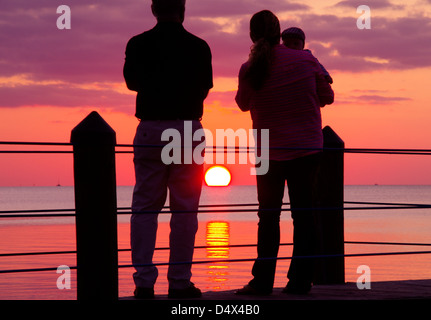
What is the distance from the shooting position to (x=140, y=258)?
13.9ft

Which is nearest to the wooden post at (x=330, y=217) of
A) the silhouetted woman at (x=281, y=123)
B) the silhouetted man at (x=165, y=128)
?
the silhouetted woman at (x=281, y=123)

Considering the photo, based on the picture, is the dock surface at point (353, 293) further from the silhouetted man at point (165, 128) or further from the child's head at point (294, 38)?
the child's head at point (294, 38)

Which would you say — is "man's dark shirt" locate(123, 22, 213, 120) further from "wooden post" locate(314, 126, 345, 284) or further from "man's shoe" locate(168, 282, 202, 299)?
"wooden post" locate(314, 126, 345, 284)

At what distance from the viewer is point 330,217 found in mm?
5750

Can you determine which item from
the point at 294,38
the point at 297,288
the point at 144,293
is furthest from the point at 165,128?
the point at 297,288

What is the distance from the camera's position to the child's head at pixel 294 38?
4762 mm

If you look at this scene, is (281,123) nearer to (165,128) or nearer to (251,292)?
(165,128)

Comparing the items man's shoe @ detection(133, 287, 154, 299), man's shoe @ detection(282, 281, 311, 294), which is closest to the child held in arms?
man's shoe @ detection(282, 281, 311, 294)

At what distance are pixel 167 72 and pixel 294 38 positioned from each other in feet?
3.30

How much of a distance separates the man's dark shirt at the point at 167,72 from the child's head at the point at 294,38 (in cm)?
70

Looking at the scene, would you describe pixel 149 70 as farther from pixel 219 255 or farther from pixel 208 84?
pixel 219 255

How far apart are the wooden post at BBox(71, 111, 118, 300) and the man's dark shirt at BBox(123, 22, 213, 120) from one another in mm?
507
